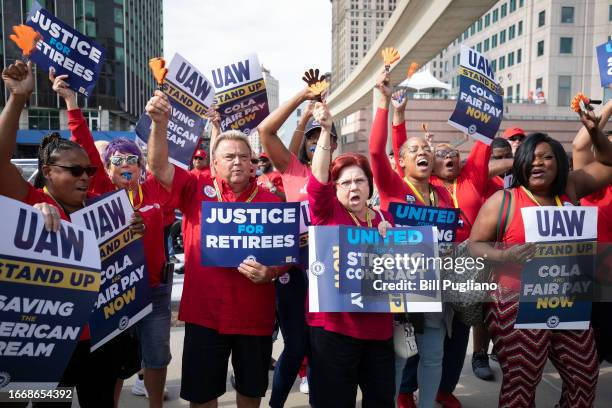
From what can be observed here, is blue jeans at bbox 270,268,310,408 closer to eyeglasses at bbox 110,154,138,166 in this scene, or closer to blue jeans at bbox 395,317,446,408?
blue jeans at bbox 395,317,446,408

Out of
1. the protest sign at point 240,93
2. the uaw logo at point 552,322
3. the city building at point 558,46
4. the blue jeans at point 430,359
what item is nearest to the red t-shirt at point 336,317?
the blue jeans at point 430,359

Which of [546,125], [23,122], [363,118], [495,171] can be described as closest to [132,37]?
[23,122]

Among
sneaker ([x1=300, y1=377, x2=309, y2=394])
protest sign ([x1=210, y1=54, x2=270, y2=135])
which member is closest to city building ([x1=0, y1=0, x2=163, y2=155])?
protest sign ([x1=210, y1=54, x2=270, y2=135])

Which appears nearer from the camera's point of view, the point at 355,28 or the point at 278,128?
the point at 278,128

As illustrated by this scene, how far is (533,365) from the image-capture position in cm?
274

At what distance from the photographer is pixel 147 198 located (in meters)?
3.31

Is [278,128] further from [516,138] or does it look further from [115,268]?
[516,138]

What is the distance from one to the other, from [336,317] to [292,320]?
76 centimetres

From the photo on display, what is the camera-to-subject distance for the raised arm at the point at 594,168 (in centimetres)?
306

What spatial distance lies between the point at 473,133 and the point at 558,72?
50.2m

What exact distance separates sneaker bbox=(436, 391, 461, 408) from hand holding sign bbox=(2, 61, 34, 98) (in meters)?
3.56

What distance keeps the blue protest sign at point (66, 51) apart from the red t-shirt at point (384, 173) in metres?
2.23

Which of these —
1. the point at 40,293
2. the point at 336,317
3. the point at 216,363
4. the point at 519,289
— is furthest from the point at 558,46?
the point at 40,293

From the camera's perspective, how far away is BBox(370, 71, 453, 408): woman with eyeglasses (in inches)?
125
